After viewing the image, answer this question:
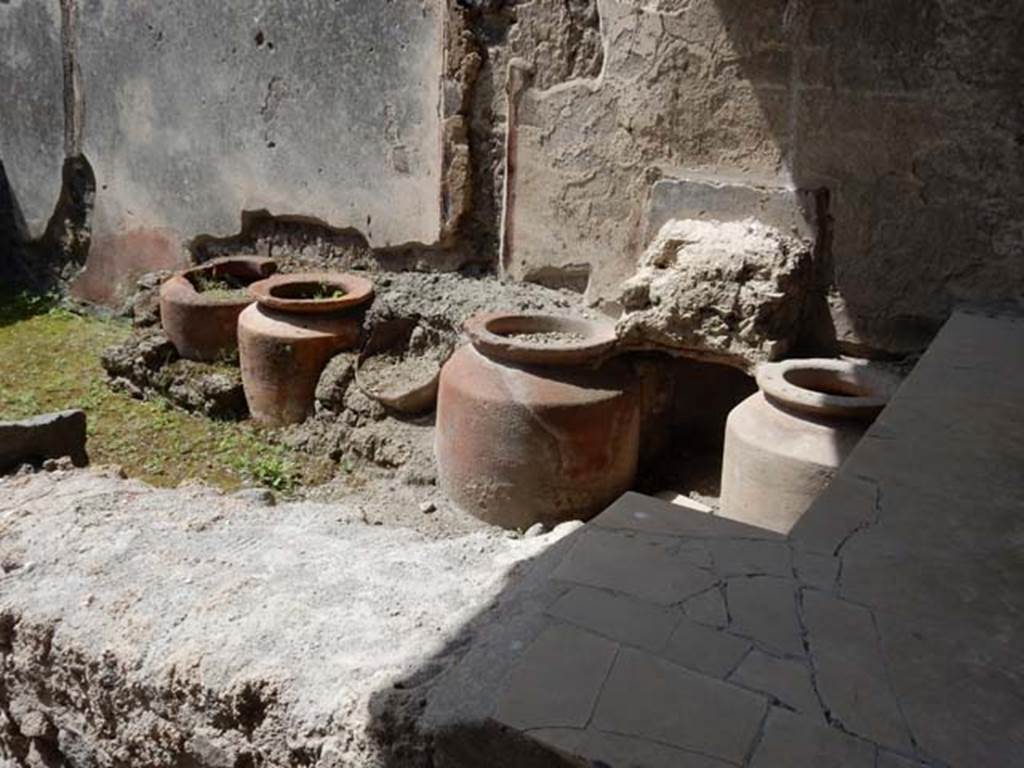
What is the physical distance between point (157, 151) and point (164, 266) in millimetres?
702

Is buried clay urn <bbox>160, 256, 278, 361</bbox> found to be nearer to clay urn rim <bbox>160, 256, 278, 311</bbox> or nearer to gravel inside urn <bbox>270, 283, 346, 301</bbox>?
clay urn rim <bbox>160, 256, 278, 311</bbox>

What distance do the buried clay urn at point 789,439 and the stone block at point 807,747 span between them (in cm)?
191

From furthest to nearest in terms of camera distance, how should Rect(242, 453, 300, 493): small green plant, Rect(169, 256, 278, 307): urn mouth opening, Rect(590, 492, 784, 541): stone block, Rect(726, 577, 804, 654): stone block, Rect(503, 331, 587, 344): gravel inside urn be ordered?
Rect(169, 256, 278, 307): urn mouth opening < Rect(242, 453, 300, 493): small green plant < Rect(503, 331, 587, 344): gravel inside urn < Rect(590, 492, 784, 541): stone block < Rect(726, 577, 804, 654): stone block

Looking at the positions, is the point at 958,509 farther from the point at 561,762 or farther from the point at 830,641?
the point at 561,762

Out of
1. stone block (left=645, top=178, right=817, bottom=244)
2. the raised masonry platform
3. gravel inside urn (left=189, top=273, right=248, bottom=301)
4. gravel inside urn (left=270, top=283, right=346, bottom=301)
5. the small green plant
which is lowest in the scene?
the small green plant

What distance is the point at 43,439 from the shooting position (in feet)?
9.93

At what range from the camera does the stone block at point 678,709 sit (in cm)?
123

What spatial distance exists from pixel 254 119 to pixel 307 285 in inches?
43.1

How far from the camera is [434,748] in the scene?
1.37 metres

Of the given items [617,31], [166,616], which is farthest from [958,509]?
[617,31]

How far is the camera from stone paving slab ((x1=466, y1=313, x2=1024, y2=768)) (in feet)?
4.07

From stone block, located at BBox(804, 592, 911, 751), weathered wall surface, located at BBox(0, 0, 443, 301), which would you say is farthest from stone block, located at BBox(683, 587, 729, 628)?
weathered wall surface, located at BBox(0, 0, 443, 301)

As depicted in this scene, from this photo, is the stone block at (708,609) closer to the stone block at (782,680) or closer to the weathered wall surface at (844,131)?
the stone block at (782,680)

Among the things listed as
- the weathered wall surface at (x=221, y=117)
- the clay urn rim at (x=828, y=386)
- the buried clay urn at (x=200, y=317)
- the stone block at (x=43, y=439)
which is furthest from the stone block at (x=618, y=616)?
the buried clay urn at (x=200, y=317)
